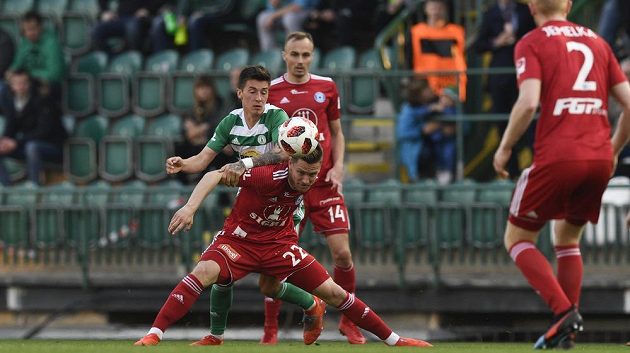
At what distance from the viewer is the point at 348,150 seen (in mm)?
18391

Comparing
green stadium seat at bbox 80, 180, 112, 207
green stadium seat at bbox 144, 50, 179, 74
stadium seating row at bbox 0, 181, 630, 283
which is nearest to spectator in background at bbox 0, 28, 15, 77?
green stadium seat at bbox 144, 50, 179, 74

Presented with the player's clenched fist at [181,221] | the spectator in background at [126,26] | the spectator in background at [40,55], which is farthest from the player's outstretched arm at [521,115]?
the spectator in background at [126,26]

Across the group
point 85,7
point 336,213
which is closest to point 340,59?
point 85,7

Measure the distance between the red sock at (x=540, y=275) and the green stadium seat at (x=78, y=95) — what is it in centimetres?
1062

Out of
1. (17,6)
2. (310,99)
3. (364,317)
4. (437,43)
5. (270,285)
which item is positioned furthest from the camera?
(17,6)

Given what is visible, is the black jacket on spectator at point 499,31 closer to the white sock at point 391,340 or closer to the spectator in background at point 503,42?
the spectator in background at point 503,42

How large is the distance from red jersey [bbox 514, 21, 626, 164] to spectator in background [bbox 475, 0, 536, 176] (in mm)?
6983

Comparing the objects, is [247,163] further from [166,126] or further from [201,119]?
[166,126]

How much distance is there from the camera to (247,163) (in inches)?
427

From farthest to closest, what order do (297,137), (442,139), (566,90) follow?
1. (442,139)
2. (297,137)
3. (566,90)

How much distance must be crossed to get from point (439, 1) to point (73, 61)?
5406mm

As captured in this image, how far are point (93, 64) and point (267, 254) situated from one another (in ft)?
31.6

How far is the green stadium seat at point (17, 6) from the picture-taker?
843 inches

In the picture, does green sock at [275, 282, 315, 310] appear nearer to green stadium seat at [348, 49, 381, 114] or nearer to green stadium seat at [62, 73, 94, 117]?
green stadium seat at [348, 49, 381, 114]
